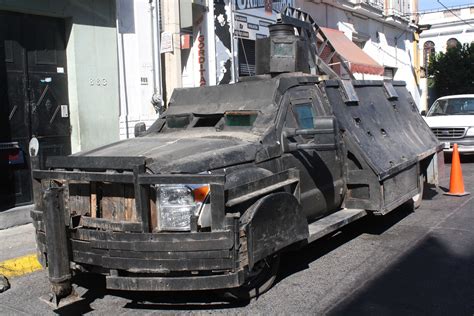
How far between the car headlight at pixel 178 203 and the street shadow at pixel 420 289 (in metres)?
1.42

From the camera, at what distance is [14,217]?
781cm

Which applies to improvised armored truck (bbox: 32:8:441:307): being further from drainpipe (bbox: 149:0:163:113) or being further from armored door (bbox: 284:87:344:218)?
drainpipe (bbox: 149:0:163:113)

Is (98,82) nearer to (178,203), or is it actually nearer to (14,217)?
(14,217)

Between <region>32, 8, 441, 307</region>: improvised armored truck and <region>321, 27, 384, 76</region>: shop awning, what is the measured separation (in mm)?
10364

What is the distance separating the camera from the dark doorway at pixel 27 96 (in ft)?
26.7

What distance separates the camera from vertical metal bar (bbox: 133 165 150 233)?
13.0ft

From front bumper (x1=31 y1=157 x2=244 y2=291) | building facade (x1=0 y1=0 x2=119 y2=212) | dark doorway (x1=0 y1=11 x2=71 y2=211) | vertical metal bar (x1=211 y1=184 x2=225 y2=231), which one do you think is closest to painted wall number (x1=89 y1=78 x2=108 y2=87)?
building facade (x1=0 y1=0 x2=119 y2=212)

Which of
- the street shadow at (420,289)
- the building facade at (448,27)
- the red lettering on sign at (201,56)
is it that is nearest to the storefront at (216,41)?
the red lettering on sign at (201,56)

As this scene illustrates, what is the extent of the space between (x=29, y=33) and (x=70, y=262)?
222 inches

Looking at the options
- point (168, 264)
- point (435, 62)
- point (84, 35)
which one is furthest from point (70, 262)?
point (435, 62)

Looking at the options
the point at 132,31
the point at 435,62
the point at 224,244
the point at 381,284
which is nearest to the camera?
the point at 224,244

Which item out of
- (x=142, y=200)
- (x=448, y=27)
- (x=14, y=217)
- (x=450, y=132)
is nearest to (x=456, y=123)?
(x=450, y=132)

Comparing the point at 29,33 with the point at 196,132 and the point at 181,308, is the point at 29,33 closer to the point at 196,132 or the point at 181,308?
the point at 196,132

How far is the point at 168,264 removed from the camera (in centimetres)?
392
